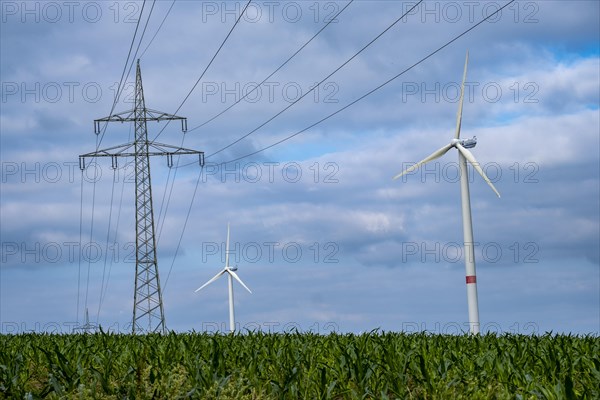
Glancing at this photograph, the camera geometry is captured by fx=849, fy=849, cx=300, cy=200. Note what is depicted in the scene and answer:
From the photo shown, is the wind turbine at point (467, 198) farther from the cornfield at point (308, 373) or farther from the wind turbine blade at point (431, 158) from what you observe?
the cornfield at point (308, 373)

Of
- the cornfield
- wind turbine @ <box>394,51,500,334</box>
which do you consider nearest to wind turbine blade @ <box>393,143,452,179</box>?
wind turbine @ <box>394,51,500,334</box>

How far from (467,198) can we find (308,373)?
777 inches

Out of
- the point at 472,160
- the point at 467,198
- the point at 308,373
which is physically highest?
the point at 472,160

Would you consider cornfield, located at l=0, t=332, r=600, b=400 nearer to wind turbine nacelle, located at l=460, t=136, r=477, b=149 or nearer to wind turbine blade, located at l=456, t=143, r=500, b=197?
wind turbine blade, located at l=456, t=143, r=500, b=197

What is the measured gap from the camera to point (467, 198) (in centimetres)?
3138

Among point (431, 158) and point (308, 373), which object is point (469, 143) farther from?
point (308, 373)

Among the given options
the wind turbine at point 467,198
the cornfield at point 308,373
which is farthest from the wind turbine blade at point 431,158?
the cornfield at point 308,373

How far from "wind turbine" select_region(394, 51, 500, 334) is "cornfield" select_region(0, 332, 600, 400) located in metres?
13.5

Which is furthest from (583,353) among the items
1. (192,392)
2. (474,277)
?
(474,277)

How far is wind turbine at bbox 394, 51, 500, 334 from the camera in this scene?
30.0 metres

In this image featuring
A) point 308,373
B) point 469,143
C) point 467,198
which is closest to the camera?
point 308,373

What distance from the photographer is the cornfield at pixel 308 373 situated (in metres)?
11.6

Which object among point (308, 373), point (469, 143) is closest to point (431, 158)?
point (469, 143)

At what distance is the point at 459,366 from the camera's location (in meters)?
13.5
